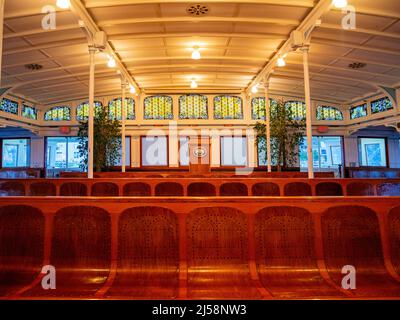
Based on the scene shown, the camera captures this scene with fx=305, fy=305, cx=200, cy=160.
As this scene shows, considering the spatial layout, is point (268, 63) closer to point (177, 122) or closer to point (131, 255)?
point (177, 122)

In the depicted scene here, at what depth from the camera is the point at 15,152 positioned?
607 inches

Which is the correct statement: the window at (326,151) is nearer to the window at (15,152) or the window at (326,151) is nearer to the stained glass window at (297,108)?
the stained glass window at (297,108)

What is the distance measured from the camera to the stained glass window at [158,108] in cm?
1473

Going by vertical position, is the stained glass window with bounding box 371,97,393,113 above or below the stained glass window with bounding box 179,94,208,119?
below

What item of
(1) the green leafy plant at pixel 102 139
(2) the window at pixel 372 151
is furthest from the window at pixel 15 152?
(2) the window at pixel 372 151

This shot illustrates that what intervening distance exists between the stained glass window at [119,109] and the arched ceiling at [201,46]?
5.07 ft

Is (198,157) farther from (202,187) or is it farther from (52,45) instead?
(202,187)

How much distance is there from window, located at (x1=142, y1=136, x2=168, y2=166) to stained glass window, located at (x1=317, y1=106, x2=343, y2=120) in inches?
306

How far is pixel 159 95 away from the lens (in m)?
14.8

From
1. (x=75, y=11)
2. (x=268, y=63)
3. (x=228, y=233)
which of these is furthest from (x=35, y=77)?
(x=228, y=233)

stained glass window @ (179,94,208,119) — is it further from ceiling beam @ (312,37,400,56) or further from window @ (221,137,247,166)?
ceiling beam @ (312,37,400,56)

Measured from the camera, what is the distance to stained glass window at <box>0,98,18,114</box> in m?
12.5

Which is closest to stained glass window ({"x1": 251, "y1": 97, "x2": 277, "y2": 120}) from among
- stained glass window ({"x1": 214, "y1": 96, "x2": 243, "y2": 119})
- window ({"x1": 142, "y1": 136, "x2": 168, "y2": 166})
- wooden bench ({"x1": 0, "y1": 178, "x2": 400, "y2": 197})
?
stained glass window ({"x1": 214, "y1": 96, "x2": 243, "y2": 119})

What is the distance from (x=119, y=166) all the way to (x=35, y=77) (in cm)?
485
